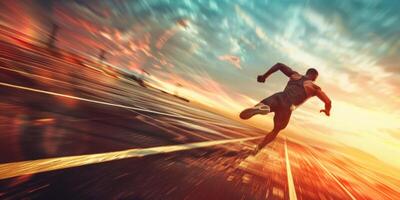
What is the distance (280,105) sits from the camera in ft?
26.2

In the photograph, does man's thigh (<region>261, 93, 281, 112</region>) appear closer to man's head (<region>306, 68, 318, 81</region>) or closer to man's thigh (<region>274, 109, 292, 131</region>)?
man's thigh (<region>274, 109, 292, 131</region>)

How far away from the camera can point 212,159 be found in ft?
18.1

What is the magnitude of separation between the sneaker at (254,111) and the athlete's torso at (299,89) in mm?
764

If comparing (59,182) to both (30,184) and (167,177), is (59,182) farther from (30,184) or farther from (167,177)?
(167,177)

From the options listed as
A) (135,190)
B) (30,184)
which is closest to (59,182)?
(30,184)

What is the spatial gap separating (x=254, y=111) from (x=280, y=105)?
89cm

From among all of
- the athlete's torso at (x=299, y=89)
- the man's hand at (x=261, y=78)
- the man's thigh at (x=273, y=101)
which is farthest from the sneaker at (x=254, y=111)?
the man's hand at (x=261, y=78)

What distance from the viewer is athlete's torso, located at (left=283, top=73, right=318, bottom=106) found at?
7.77m

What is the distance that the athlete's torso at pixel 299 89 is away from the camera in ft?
25.5

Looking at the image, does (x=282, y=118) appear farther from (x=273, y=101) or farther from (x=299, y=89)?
(x=299, y=89)

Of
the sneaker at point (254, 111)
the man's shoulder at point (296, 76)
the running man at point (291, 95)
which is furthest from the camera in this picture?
the man's shoulder at point (296, 76)

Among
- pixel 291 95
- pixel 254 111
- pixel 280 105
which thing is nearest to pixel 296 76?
pixel 291 95

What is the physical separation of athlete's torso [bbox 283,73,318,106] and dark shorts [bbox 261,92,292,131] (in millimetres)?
133

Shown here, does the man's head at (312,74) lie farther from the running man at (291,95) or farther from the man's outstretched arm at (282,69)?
the man's outstretched arm at (282,69)
